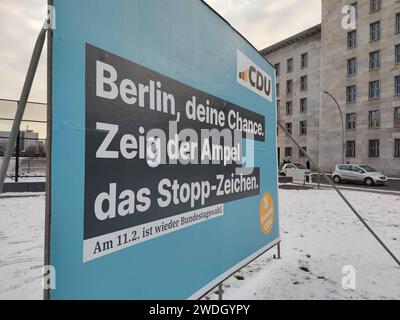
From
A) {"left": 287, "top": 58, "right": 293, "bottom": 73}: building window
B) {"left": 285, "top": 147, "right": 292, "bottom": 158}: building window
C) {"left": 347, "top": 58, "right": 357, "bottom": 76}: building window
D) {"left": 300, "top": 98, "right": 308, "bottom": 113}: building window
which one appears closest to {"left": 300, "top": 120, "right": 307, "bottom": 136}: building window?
{"left": 300, "top": 98, "right": 308, "bottom": 113}: building window

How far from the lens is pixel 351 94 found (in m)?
33.6

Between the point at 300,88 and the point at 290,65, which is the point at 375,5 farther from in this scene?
the point at 290,65

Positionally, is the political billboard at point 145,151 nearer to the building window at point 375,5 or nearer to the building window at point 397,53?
the building window at point 397,53

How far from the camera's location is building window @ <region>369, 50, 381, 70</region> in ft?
102

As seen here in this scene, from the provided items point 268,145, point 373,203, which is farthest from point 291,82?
point 268,145

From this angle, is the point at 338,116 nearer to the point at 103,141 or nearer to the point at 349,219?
the point at 349,219

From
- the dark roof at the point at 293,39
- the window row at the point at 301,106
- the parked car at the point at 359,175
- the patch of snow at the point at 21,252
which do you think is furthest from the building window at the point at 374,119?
the patch of snow at the point at 21,252

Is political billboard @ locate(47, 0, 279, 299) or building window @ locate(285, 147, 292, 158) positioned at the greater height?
building window @ locate(285, 147, 292, 158)

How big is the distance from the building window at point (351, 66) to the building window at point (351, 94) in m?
1.70

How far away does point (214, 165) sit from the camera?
3.11m

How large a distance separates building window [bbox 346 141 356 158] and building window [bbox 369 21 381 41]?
11.6m

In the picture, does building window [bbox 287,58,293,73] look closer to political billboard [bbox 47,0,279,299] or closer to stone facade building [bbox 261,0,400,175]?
stone facade building [bbox 261,0,400,175]

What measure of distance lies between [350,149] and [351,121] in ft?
10.7

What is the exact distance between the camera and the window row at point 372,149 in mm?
29188
